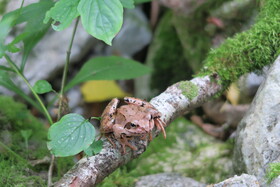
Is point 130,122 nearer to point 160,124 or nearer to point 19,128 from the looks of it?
point 160,124

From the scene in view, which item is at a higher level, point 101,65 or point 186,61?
point 101,65

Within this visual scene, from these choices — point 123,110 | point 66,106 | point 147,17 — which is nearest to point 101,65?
point 66,106

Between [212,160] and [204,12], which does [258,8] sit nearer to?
[204,12]

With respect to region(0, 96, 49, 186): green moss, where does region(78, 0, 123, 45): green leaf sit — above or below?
above

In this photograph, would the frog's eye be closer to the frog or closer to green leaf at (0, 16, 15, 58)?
the frog

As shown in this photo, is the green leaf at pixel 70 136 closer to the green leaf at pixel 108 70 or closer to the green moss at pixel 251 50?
the green leaf at pixel 108 70

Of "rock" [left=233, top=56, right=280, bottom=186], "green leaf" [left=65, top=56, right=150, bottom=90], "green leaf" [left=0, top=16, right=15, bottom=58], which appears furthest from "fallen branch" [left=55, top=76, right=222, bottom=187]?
"green leaf" [left=0, top=16, right=15, bottom=58]

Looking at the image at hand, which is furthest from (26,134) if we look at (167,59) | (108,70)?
(167,59)
